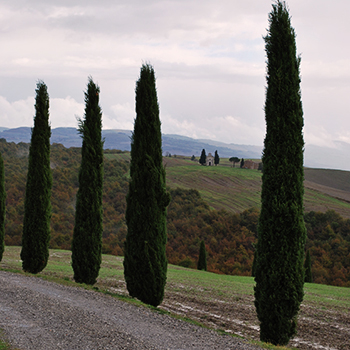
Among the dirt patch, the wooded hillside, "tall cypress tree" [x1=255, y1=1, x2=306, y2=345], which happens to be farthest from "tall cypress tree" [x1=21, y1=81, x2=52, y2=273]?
the wooded hillside

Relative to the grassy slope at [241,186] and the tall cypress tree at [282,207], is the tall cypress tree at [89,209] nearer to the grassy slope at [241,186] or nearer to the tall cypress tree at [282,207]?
the tall cypress tree at [282,207]

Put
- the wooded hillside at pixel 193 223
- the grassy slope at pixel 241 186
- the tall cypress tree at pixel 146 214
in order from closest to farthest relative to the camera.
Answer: the tall cypress tree at pixel 146 214
the wooded hillside at pixel 193 223
the grassy slope at pixel 241 186

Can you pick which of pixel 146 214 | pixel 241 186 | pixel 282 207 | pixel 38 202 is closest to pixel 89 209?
pixel 38 202

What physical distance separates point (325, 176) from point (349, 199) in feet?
88.9

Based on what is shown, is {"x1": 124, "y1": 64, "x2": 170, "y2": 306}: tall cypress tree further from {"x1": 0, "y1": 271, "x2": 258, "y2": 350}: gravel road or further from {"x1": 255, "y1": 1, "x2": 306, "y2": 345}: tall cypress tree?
{"x1": 255, "y1": 1, "x2": 306, "y2": 345}: tall cypress tree

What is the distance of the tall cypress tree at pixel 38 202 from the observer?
60.4ft

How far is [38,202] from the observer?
18.6m

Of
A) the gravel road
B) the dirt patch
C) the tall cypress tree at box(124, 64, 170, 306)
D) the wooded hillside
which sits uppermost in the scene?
the tall cypress tree at box(124, 64, 170, 306)

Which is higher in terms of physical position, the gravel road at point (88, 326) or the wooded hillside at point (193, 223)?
the gravel road at point (88, 326)

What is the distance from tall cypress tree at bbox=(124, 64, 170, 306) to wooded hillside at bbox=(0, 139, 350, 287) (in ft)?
118

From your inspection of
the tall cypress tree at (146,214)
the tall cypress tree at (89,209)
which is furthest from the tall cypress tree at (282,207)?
the tall cypress tree at (89,209)

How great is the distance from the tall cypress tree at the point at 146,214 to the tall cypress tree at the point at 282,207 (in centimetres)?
412

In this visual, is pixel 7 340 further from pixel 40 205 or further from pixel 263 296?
pixel 40 205

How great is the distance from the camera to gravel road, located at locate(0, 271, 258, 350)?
8.27 meters
